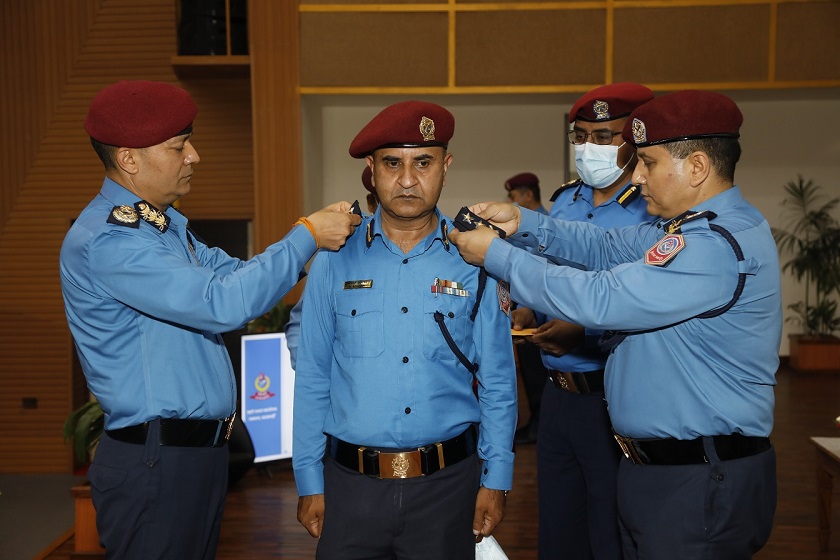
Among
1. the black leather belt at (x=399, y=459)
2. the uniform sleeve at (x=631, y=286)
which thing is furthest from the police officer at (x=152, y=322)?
the uniform sleeve at (x=631, y=286)

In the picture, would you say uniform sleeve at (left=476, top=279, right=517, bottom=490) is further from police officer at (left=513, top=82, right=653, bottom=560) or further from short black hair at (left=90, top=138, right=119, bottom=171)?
short black hair at (left=90, top=138, right=119, bottom=171)

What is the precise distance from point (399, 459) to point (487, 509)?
28 centimetres

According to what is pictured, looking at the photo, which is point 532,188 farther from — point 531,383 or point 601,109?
point 601,109

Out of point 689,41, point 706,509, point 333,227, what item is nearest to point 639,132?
point 333,227

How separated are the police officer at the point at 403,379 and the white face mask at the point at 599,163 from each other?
0.88 metres

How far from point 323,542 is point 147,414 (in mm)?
524

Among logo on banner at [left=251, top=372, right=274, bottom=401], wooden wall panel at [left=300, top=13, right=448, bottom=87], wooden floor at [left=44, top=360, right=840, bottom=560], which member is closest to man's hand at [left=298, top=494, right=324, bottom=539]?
wooden floor at [left=44, top=360, right=840, bottom=560]

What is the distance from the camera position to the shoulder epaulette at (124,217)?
1.92m

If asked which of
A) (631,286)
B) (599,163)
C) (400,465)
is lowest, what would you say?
(400,465)

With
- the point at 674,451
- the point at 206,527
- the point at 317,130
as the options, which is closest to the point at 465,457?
the point at 674,451

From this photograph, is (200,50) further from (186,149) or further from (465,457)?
(465,457)

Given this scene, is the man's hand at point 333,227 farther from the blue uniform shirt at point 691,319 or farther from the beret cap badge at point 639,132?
the beret cap badge at point 639,132

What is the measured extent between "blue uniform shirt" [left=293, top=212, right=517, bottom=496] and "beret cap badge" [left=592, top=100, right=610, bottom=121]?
3.34 ft

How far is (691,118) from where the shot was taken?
189 cm
